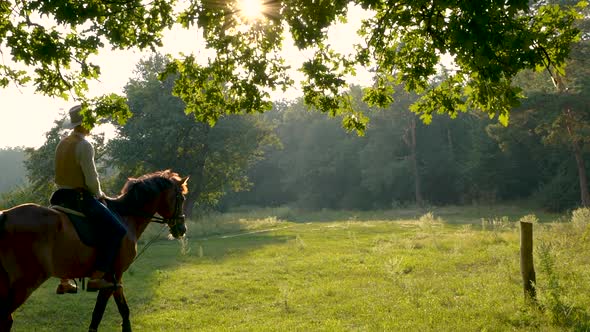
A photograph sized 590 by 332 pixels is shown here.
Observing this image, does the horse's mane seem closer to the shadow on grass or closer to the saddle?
the saddle

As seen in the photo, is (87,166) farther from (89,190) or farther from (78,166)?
(89,190)

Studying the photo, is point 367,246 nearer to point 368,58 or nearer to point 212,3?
point 368,58

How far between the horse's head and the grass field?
90.9 inches

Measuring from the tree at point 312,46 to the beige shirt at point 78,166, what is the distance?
1.35 meters

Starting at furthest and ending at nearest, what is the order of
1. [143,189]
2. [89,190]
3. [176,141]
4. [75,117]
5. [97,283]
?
1. [176,141]
2. [143,189]
3. [75,117]
4. [89,190]
5. [97,283]

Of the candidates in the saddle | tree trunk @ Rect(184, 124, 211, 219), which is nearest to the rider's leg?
the saddle

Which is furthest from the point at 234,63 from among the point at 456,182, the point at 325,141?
Answer: the point at 325,141

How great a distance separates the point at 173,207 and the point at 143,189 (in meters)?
0.72

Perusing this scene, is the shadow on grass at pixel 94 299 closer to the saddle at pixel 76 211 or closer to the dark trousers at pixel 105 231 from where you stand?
the dark trousers at pixel 105 231

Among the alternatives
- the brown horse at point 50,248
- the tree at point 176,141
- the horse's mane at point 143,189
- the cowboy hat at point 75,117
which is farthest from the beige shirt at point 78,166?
the tree at point 176,141

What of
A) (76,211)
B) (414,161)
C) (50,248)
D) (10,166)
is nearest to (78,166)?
(76,211)

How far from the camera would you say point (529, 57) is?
8.00 meters

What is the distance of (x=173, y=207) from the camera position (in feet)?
33.3

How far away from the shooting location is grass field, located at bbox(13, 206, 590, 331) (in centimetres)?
1059
